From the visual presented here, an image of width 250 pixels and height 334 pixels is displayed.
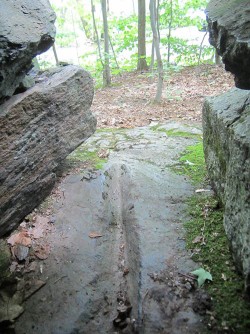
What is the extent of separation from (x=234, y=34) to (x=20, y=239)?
10.6 ft

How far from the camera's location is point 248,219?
238 cm

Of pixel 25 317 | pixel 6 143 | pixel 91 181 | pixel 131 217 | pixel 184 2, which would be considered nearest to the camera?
pixel 25 317

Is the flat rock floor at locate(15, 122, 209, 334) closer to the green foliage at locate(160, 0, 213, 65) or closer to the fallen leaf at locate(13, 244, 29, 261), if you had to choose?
the fallen leaf at locate(13, 244, 29, 261)

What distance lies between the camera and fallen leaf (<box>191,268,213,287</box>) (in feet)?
9.07

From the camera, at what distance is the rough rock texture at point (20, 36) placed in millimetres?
3156

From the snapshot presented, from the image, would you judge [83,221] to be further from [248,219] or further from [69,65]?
[69,65]

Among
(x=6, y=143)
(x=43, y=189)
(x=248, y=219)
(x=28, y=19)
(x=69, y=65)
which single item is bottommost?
(x=43, y=189)

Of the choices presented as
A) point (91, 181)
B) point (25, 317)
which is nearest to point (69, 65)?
point (91, 181)

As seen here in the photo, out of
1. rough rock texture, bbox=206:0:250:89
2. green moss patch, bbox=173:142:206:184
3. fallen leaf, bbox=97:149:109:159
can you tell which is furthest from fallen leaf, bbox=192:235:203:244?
fallen leaf, bbox=97:149:109:159

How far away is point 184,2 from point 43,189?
42.8 ft

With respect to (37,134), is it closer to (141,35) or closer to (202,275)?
(202,275)

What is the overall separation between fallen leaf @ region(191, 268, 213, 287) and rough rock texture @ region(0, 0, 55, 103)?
2790 millimetres

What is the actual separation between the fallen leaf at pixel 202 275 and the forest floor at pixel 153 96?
17.2 feet

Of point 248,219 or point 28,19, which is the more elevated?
point 28,19
